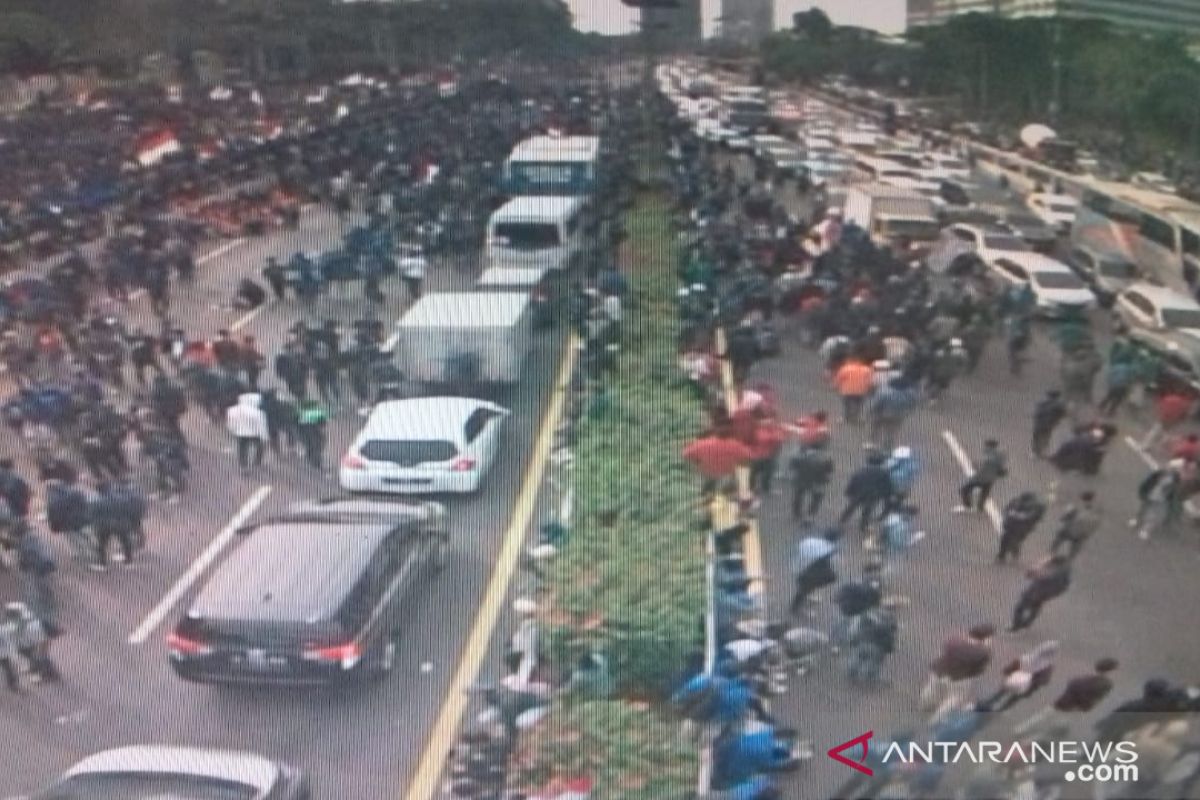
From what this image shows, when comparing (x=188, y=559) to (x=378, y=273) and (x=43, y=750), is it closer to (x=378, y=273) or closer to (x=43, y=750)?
(x=43, y=750)

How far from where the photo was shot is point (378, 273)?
3951 millimetres

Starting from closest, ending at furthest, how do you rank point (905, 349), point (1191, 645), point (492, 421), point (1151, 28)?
point (1191, 645), point (492, 421), point (1151, 28), point (905, 349)

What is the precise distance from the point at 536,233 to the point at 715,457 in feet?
5.29

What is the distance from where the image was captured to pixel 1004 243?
5039mm

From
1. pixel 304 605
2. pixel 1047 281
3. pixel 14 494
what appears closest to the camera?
pixel 304 605

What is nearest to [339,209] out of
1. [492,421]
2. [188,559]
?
[492,421]

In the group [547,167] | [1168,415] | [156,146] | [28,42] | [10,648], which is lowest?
[10,648]

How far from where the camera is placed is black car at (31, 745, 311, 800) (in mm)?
1836

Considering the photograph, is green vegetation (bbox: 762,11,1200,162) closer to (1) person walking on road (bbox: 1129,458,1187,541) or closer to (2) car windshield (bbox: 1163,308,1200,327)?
(2) car windshield (bbox: 1163,308,1200,327)

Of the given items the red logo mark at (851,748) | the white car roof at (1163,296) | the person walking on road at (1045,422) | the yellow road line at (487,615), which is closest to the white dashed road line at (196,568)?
the yellow road line at (487,615)

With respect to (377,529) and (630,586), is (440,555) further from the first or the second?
(630,586)

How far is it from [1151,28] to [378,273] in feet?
7.64

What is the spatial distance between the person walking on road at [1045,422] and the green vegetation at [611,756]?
1.62 metres

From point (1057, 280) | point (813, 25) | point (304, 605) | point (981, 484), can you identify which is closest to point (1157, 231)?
point (1057, 280)
